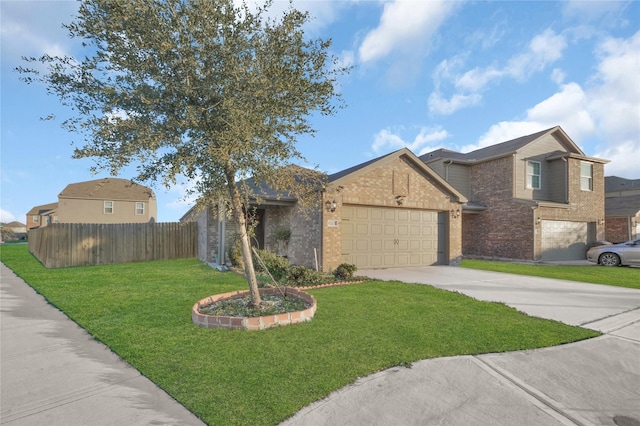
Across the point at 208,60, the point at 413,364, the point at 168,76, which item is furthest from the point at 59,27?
the point at 413,364

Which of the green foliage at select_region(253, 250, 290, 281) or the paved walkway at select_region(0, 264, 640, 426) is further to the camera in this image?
the green foliage at select_region(253, 250, 290, 281)

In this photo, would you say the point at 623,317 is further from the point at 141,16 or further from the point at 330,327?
the point at 141,16

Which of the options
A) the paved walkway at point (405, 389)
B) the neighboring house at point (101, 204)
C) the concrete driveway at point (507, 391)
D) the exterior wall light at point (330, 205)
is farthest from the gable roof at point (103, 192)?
the concrete driveway at point (507, 391)

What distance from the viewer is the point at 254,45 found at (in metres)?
5.22

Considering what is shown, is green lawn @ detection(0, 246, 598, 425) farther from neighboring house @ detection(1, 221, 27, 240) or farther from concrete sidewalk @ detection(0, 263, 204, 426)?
neighboring house @ detection(1, 221, 27, 240)

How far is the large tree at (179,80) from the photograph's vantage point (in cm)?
468

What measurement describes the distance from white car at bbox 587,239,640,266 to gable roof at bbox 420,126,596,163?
6052mm

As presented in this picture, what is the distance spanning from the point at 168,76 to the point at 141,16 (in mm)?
830

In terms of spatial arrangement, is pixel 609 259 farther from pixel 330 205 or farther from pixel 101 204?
pixel 101 204

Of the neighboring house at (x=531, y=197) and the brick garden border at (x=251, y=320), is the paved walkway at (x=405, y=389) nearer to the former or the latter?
the brick garden border at (x=251, y=320)

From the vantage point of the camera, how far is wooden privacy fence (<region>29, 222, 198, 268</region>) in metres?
14.3

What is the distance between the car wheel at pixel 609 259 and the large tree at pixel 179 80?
1771cm

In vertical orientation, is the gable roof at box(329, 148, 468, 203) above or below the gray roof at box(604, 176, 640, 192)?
below

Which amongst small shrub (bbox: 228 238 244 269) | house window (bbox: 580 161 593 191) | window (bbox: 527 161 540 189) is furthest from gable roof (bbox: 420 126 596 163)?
small shrub (bbox: 228 238 244 269)
